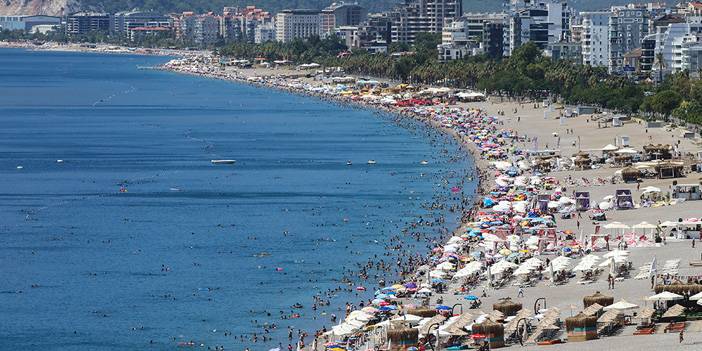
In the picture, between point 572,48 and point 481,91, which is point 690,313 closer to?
point 481,91

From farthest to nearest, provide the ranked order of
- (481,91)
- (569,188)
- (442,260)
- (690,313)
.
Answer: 1. (481,91)
2. (569,188)
3. (442,260)
4. (690,313)

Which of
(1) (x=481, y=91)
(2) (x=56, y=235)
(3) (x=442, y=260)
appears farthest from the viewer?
(1) (x=481, y=91)

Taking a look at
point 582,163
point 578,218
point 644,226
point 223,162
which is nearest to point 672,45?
point 223,162

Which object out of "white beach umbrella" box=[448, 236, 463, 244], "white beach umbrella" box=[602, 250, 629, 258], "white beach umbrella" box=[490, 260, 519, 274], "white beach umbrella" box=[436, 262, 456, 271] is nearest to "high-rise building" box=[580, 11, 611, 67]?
"white beach umbrella" box=[448, 236, 463, 244]

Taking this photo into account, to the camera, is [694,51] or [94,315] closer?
[94,315]

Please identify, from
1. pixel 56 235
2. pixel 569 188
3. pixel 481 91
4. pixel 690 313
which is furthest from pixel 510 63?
pixel 690 313

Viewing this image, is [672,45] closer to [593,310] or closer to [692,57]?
[692,57]

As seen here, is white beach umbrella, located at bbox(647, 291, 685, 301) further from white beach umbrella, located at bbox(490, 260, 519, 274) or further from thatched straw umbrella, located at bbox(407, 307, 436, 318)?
white beach umbrella, located at bbox(490, 260, 519, 274)
